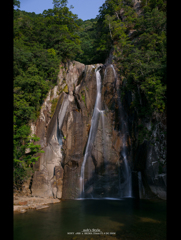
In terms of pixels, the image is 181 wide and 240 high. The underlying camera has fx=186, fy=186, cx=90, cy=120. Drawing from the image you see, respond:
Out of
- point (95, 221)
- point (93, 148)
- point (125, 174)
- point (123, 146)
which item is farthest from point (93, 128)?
point (95, 221)

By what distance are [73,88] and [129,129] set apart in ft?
23.8

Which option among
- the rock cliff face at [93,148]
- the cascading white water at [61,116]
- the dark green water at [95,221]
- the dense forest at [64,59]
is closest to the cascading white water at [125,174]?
the rock cliff face at [93,148]

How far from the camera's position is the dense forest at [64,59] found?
1384 centimetres

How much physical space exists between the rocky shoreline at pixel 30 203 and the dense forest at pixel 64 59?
7.03 ft

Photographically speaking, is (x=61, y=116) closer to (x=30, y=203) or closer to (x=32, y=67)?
(x=32, y=67)

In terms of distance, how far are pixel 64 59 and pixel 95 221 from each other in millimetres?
16552

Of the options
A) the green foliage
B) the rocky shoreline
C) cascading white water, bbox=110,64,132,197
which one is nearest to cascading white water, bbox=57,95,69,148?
the green foliage

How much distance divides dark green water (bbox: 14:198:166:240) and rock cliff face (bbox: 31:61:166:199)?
2.45 m

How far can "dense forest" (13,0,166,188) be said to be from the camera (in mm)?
13836

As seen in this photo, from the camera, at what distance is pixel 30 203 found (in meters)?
11.8

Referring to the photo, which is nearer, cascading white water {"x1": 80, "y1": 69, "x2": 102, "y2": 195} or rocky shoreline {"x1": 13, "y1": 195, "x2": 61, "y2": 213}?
rocky shoreline {"x1": 13, "y1": 195, "x2": 61, "y2": 213}

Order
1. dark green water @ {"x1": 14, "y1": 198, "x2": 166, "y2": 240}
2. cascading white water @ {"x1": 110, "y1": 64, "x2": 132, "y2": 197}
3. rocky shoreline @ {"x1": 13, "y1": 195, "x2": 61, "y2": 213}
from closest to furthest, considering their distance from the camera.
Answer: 1. dark green water @ {"x1": 14, "y1": 198, "x2": 166, "y2": 240}
2. rocky shoreline @ {"x1": 13, "y1": 195, "x2": 61, "y2": 213}
3. cascading white water @ {"x1": 110, "y1": 64, "x2": 132, "y2": 197}

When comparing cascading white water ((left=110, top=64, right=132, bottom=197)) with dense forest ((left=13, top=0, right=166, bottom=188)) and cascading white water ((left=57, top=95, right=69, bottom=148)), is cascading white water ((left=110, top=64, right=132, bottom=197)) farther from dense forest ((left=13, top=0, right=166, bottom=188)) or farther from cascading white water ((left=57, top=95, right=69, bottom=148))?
cascading white water ((left=57, top=95, right=69, bottom=148))
